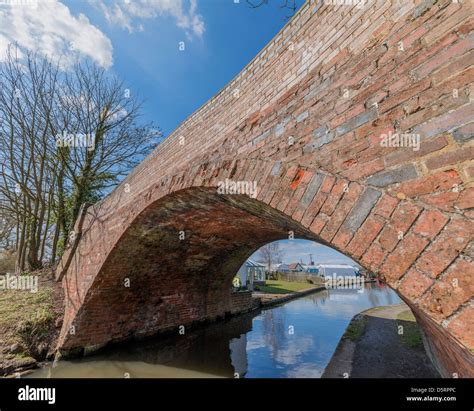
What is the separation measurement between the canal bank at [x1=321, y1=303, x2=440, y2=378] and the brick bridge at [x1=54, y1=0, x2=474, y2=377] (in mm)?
2620

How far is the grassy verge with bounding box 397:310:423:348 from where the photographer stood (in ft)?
20.9

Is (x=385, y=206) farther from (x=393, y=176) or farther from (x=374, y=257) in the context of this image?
(x=374, y=257)

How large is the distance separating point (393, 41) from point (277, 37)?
1.69 metres

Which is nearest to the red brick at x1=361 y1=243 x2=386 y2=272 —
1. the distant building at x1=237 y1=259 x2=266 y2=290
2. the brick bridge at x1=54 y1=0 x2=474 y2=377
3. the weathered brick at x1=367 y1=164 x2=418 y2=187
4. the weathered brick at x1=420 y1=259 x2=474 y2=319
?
the brick bridge at x1=54 y1=0 x2=474 y2=377

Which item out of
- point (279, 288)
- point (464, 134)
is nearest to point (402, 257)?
point (464, 134)

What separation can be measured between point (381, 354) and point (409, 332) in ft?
8.47

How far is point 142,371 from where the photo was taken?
5582 mm

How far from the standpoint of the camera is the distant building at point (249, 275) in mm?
18788

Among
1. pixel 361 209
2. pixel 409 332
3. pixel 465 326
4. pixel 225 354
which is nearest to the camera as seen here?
pixel 465 326

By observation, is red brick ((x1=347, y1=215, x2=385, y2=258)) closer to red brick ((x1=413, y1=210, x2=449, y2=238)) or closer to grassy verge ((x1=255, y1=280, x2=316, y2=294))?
red brick ((x1=413, y1=210, x2=449, y2=238))

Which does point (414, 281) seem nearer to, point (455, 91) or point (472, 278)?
point (472, 278)

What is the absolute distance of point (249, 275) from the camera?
21203 millimetres

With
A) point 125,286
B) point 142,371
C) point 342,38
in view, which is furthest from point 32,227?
point 342,38
